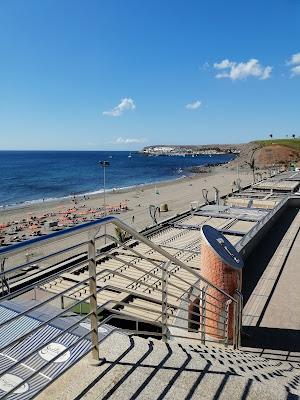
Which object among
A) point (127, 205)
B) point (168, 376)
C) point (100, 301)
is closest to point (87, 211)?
point (127, 205)

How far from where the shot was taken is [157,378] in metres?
2.85

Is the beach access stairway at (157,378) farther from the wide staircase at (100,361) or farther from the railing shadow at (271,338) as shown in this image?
the railing shadow at (271,338)

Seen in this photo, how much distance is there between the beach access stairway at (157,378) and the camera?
2617mm

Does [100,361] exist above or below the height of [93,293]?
below

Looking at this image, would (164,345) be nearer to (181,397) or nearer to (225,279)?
(181,397)

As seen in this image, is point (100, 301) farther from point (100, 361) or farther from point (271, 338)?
point (100, 361)

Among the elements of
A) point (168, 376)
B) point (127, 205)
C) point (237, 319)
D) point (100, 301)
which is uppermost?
point (168, 376)

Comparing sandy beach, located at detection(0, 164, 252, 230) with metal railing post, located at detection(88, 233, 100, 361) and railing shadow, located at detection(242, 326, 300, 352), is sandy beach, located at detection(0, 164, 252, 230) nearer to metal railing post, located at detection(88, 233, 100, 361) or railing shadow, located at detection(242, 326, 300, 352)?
railing shadow, located at detection(242, 326, 300, 352)

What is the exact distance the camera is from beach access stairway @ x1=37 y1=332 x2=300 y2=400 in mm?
2617

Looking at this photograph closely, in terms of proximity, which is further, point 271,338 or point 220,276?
point 271,338

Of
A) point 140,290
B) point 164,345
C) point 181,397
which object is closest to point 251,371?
point 164,345

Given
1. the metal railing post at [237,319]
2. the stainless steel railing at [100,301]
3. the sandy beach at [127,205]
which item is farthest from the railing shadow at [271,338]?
the sandy beach at [127,205]

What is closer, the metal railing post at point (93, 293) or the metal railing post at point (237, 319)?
the metal railing post at point (93, 293)

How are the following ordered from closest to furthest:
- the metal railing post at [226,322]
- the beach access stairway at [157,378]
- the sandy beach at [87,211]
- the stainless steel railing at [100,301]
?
the stainless steel railing at [100,301]
the beach access stairway at [157,378]
the metal railing post at [226,322]
the sandy beach at [87,211]
